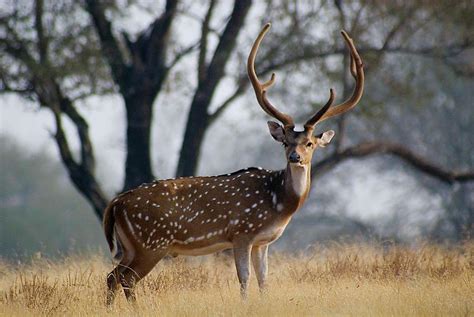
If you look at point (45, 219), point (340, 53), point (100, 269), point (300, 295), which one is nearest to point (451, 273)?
point (300, 295)

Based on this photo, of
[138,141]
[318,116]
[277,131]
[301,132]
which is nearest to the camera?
[301,132]

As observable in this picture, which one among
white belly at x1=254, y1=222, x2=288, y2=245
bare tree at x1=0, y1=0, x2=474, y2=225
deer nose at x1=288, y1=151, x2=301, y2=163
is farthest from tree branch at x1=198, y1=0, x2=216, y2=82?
deer nose at x1=288, y1=151, x2=301, y2=163

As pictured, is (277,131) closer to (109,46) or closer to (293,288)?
(293,288)

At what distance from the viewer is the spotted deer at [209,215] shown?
9766mm

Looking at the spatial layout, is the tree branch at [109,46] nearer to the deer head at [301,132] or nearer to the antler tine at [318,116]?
the deer head at [301,132]

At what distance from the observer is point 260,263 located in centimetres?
1011

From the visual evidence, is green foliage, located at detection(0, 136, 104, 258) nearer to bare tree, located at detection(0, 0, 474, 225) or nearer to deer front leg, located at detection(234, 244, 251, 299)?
bare tree, located at detection(0, 0, 474, 225)

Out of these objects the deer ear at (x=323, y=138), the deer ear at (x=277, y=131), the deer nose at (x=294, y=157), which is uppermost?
the deer ear at (x=277, y=131)

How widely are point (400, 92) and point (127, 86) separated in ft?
16.5

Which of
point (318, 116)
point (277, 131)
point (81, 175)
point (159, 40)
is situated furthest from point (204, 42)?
point (318, 116)

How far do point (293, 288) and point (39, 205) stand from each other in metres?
34.6

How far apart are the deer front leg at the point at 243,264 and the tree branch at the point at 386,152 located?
7.56 meters

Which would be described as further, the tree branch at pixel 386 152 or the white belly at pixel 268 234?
the tree branch at pixel 386 152

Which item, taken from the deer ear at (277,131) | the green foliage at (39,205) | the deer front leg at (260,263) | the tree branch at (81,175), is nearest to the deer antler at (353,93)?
the deer ear at (277,131)
